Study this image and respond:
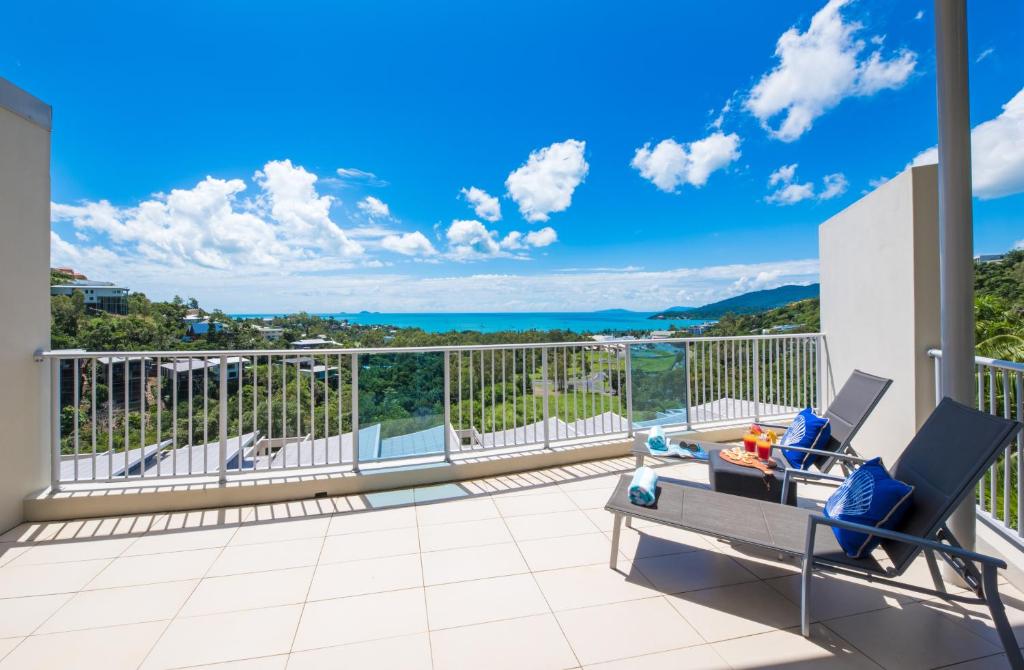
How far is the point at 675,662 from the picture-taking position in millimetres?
1732

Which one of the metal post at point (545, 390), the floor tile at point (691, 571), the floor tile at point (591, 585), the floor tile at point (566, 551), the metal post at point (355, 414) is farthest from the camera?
the metal post at point (545, 390)

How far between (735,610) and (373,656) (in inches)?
67.2

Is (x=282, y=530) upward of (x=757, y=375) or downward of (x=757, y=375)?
downward

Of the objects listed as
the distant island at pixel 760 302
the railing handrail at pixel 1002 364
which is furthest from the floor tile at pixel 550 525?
the distant island at pixel 760 302

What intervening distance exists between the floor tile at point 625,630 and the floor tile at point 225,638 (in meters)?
1.30

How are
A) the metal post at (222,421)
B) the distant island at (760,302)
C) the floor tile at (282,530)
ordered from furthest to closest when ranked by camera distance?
the distant island at (760,302), the metal post at (222,421), the floor tile at (282,530)

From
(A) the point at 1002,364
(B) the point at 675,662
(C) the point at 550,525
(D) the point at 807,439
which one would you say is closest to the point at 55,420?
(C) the point at 550,525

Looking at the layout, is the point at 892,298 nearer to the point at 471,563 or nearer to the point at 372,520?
the point at 471,563

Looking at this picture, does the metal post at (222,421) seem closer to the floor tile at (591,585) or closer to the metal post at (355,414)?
the metal post at (355,414)

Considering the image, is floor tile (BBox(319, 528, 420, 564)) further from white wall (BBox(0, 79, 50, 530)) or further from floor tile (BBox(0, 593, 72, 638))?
white wall (BBox(0, 79, 50, 530))

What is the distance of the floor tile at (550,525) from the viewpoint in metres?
2.89

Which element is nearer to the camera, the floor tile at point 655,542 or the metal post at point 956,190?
the metal post at point 956,190

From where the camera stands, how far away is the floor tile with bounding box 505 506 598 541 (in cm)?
289

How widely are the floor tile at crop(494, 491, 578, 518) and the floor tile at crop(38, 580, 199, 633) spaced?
2000mm
